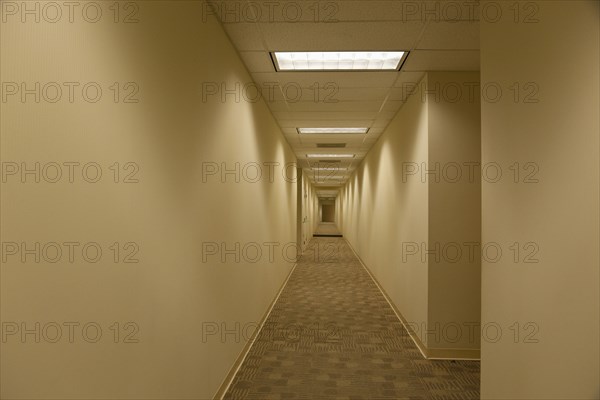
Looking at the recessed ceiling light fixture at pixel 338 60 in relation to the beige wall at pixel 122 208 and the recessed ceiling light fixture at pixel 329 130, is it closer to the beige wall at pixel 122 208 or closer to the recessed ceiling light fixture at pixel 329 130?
the beige wall at pixel 122 208

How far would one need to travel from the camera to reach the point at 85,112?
1.29 meters

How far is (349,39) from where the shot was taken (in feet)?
9.89

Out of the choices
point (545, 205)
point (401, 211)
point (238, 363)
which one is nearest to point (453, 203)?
point (401, 211)

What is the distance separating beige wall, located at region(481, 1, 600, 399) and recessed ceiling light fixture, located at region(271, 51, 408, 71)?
1342 mm

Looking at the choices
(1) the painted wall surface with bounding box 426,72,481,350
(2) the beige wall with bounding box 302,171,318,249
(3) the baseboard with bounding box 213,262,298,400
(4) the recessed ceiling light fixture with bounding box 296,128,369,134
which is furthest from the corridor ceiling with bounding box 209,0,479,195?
(2) the beige wall with bounding box 302,171,318,249

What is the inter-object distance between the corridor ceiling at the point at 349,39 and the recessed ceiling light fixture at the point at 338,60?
0.09 m

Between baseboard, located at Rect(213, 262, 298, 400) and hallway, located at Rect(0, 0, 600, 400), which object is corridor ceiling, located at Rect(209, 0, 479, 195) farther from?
baseboard, located at Rect(213, 262, 298, 400)

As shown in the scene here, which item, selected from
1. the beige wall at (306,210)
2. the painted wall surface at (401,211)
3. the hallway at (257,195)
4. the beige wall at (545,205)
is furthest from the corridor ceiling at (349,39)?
the beige wall at (306,210)

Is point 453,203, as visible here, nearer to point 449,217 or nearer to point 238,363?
point 449,217

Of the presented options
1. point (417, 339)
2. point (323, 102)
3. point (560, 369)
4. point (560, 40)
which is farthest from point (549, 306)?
point (323, 102)

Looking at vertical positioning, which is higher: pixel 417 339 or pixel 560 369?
pixel 560 369

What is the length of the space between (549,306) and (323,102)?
3.56 metres

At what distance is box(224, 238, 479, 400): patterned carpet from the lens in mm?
3014

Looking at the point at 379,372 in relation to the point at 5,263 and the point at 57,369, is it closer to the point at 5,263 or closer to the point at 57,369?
the point at 57,369
